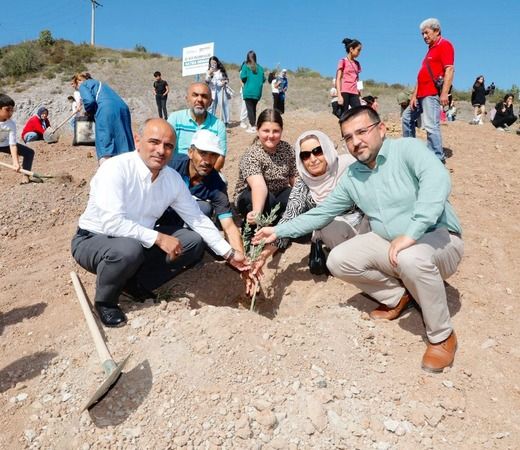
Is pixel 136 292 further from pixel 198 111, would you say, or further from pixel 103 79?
pixel 103 79

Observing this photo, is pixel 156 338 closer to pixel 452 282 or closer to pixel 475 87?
pixel 452 282

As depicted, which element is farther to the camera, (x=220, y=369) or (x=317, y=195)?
(x=317, y=195)

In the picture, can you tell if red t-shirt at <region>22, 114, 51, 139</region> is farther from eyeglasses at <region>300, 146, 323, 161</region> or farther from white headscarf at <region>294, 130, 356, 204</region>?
eyeglasses at <region>300, 146, 323, 161</region>

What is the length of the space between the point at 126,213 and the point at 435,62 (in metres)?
4.05

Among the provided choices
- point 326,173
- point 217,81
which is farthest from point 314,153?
point 217,81

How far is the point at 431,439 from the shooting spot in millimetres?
2184

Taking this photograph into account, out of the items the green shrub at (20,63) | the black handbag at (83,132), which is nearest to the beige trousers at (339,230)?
the black handbag at (83,132)

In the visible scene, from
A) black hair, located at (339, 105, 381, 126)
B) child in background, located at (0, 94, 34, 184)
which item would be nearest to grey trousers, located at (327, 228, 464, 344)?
black hair, located at (339, 105, 381, 126)

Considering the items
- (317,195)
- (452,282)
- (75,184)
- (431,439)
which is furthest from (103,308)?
(75,184)

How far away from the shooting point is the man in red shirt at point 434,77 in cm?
500

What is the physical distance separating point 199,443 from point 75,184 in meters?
5.58

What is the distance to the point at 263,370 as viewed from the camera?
2445mm

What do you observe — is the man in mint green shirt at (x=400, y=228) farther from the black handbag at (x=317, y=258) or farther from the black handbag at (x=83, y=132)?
the black handbag at (x=83, y=132)

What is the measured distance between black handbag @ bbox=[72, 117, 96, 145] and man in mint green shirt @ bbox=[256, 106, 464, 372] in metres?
4.10
